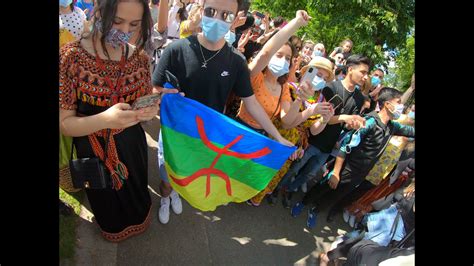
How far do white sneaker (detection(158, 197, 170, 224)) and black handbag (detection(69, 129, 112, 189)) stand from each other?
3.01 feet

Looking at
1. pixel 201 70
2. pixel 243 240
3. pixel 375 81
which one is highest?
pixel 201 70

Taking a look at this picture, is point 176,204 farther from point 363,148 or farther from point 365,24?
point 365,24

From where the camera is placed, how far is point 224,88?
246cm

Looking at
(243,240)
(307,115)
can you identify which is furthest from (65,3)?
(243,240)

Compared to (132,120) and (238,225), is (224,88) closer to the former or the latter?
(132,120)

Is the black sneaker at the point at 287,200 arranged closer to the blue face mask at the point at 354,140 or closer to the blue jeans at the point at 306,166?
the blue jeans at the point at 306,166

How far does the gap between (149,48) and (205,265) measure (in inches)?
70.5

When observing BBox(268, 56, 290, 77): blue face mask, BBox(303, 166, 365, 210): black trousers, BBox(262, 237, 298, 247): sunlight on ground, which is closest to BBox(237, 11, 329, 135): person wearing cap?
BBox(268, 56, 290, 77): blue face mask

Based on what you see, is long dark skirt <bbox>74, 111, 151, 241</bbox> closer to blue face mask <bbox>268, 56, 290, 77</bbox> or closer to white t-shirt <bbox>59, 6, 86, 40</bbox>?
blue face mask <bbox>268, 56, 290, 77</bbox>

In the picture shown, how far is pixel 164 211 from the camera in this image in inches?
120

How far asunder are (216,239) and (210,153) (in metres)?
1.03

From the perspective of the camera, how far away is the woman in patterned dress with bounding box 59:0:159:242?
1.85 meters

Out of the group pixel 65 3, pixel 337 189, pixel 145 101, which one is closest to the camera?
pixel 145 101

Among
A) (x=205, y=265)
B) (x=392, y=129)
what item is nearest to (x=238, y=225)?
(x=205, y=265)
